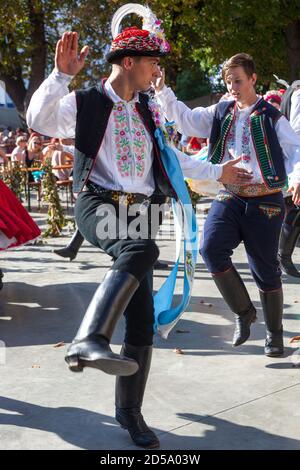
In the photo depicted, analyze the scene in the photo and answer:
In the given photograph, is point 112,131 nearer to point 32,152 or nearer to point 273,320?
point 273,320

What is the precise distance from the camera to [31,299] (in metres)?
6.97

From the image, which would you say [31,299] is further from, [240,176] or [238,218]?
[240,176]

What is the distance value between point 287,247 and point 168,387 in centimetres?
392

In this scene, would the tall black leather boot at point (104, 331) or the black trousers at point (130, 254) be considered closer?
the tall black leather boot at point (104, 331)

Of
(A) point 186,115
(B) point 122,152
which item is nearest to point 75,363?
(B) point 122,152

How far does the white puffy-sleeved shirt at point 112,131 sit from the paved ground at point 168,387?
1.13 metres

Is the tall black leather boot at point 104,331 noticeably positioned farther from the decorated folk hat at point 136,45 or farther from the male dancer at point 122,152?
the decorated folk hat at point 136,45

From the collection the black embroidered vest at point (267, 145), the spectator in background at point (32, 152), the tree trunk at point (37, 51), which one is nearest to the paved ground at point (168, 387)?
the black embroidered vest at point (267, 145)

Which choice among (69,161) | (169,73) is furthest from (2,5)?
(69,161)

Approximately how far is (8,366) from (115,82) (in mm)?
2005

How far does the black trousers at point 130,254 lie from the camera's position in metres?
3.47

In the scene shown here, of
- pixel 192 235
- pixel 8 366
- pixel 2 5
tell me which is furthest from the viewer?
pixel 2 5

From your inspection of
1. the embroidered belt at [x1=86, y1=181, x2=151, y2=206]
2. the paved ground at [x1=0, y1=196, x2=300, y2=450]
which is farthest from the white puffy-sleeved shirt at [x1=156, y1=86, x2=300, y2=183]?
the embroidered belt at [x1=86, y1=181, x2=151, y2=206]

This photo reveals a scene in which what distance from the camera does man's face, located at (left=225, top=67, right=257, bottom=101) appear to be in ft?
16.8
